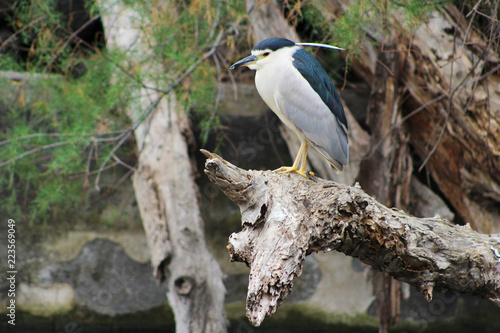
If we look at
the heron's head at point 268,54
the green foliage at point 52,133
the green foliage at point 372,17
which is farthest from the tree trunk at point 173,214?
the green foliage at point 372,17

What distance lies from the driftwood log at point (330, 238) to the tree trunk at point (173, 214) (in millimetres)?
948

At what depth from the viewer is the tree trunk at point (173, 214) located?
2.02m

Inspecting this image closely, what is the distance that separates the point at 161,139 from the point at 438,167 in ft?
4.46

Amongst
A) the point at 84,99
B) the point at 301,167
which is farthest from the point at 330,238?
the point at 84,99

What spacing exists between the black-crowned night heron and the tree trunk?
705 mm

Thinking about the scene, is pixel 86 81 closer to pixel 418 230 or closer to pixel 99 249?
pixel 99 249

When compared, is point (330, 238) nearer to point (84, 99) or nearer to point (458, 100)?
point (458, 100)

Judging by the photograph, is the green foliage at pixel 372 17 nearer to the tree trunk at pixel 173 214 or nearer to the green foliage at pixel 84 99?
the green foliage at pixel 84 99

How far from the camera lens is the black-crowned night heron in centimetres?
142

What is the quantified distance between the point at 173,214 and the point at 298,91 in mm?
962

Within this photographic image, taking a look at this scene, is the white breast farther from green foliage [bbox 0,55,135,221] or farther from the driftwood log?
green foliage [bbox 0,55,135,221]

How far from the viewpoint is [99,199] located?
8.78 feet

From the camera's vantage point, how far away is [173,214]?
2119 millimetres

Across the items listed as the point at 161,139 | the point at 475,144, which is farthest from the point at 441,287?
the point at 161,139
